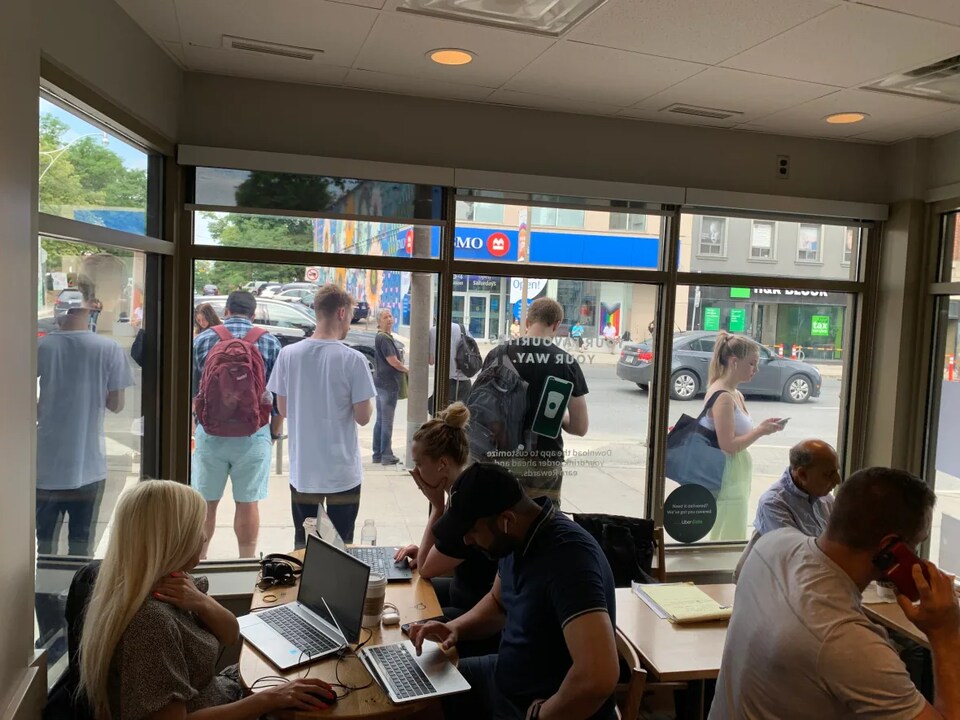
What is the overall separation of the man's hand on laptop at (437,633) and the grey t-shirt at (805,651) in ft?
2.82

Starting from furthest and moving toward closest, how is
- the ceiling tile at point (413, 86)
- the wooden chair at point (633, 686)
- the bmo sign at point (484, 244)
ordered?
the bmo sign at point (484, 244) → the ceiling tile at point (413, 86) → the wooden chair at point (633, 686)

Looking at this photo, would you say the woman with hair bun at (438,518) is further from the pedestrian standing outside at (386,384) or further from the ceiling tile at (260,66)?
the ceiling tile at (260,66)

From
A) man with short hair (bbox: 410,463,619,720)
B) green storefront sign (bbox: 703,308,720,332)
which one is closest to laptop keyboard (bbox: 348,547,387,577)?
man with short hair (bbox: 410,463,619,720)

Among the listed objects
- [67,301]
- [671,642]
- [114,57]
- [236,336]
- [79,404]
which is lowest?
[671,642]

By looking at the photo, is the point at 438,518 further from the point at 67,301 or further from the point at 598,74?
the point at 598,74

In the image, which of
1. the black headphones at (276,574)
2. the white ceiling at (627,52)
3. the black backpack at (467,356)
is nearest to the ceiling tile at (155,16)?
the white ceiling at (627,52)

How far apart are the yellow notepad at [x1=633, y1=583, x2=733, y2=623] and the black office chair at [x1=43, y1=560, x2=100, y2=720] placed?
1.93m

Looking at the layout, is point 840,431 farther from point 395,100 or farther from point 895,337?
point 395,100

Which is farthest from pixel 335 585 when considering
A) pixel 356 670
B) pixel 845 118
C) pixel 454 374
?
pixel 845 118

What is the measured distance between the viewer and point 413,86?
345 cm

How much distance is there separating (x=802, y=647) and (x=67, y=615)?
196 centimetres

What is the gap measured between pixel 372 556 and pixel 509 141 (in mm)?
2207

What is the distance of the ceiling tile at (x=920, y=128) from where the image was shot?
367 cm

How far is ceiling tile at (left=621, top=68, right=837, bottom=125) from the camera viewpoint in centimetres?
317
